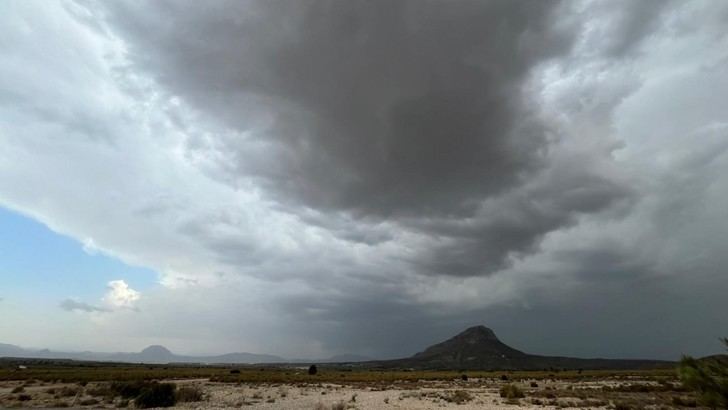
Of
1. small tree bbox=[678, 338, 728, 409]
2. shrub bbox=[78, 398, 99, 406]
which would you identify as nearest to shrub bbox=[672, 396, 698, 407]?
small tree bbox=[678, 338, 728, 409]

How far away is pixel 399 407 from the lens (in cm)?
3469

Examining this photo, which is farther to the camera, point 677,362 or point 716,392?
point 677,362

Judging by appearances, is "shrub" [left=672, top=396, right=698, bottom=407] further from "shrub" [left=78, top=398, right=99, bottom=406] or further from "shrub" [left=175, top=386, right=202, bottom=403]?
"shrub" [left=78, top=398, right=99, bottom=406]

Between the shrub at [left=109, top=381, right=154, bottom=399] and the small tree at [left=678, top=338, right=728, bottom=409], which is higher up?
the small tree at [left=678, top=338, right=728, bottom=409]

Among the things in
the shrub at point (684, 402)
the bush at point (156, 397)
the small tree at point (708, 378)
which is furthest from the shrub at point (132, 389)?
the shrub at point (684, 402)

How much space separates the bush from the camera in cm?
3359

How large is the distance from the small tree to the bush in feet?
108

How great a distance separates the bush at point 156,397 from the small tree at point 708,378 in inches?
1301

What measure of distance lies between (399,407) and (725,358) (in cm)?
2611

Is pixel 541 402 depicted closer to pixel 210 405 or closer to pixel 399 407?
pixel 399 407

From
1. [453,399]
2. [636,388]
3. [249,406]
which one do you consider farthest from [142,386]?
[636,388]

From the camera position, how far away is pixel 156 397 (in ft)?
113

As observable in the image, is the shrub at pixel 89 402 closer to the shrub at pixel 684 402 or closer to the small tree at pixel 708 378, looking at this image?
the small tree at pixel 708 378

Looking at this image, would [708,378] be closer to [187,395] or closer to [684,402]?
[684,402]
